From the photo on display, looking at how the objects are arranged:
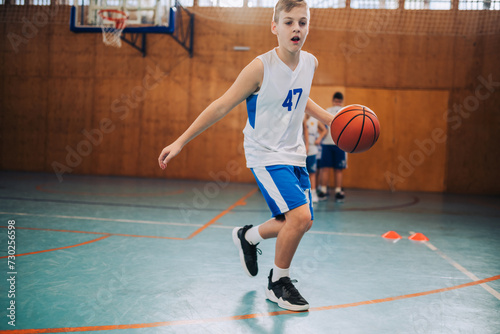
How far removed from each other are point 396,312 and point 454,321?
0.29 m

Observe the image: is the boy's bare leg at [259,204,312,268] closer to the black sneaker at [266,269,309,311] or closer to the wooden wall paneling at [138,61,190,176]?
the black sneaker at [266,269,309,311]

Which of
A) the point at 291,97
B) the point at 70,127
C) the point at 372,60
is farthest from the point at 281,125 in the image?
the point at 70,127

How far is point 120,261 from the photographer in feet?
10.9

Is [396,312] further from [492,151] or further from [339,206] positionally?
[492,151]

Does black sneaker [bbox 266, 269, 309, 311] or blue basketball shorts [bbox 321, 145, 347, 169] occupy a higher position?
blue basketball shorts [bbox 321, 145, 347, 169]

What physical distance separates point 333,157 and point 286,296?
527 centimetres

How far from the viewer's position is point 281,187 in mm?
2484

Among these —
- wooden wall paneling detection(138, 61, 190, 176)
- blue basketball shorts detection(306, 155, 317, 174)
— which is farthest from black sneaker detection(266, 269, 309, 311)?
wooden wall paneling detection(138, 61, 190, 176)

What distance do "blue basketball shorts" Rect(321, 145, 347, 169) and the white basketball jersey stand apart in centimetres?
491

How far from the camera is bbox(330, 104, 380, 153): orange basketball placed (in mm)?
2836

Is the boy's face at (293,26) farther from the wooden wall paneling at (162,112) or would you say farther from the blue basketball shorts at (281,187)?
the wooden wall paneling at (162,112)

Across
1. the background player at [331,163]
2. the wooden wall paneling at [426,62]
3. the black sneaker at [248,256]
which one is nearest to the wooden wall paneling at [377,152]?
the wooden wall paneling at [426,62]

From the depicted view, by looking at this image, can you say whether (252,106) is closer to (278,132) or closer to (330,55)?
(278,132)

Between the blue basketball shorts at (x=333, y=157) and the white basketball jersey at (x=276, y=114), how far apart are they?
4.91 m
